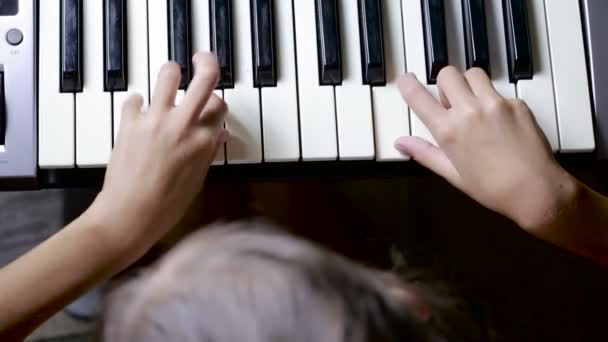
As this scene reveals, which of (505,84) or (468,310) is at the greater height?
(505,84)

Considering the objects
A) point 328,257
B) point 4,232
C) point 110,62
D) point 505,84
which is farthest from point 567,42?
point 4,232

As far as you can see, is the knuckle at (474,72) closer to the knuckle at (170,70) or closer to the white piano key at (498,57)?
the white piano key at (498,57)

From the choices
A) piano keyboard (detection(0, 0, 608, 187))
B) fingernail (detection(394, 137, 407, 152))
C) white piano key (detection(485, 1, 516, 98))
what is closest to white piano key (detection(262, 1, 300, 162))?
piano keyboard (detection(0, 0, 608, 187))

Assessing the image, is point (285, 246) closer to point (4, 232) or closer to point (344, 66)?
point (344, 66)

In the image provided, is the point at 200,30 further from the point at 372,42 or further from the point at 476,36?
the point at 476,36

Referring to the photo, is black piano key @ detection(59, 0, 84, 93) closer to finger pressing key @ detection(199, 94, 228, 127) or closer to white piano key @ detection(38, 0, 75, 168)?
white piano key @ detection(38, 0, 75, 168)

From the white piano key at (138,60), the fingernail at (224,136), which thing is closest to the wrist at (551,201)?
the fingernail at (224,136)

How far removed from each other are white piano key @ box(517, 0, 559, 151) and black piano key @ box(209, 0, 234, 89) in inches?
12.1

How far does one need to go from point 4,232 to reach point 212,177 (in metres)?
0.34

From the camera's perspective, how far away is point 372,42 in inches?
30.5

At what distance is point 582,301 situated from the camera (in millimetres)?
988

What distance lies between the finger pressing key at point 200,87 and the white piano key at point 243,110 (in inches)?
1.3

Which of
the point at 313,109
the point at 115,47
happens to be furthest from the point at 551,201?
the point at 115,47

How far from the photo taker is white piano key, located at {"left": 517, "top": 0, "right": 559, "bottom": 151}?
79 centimetres
